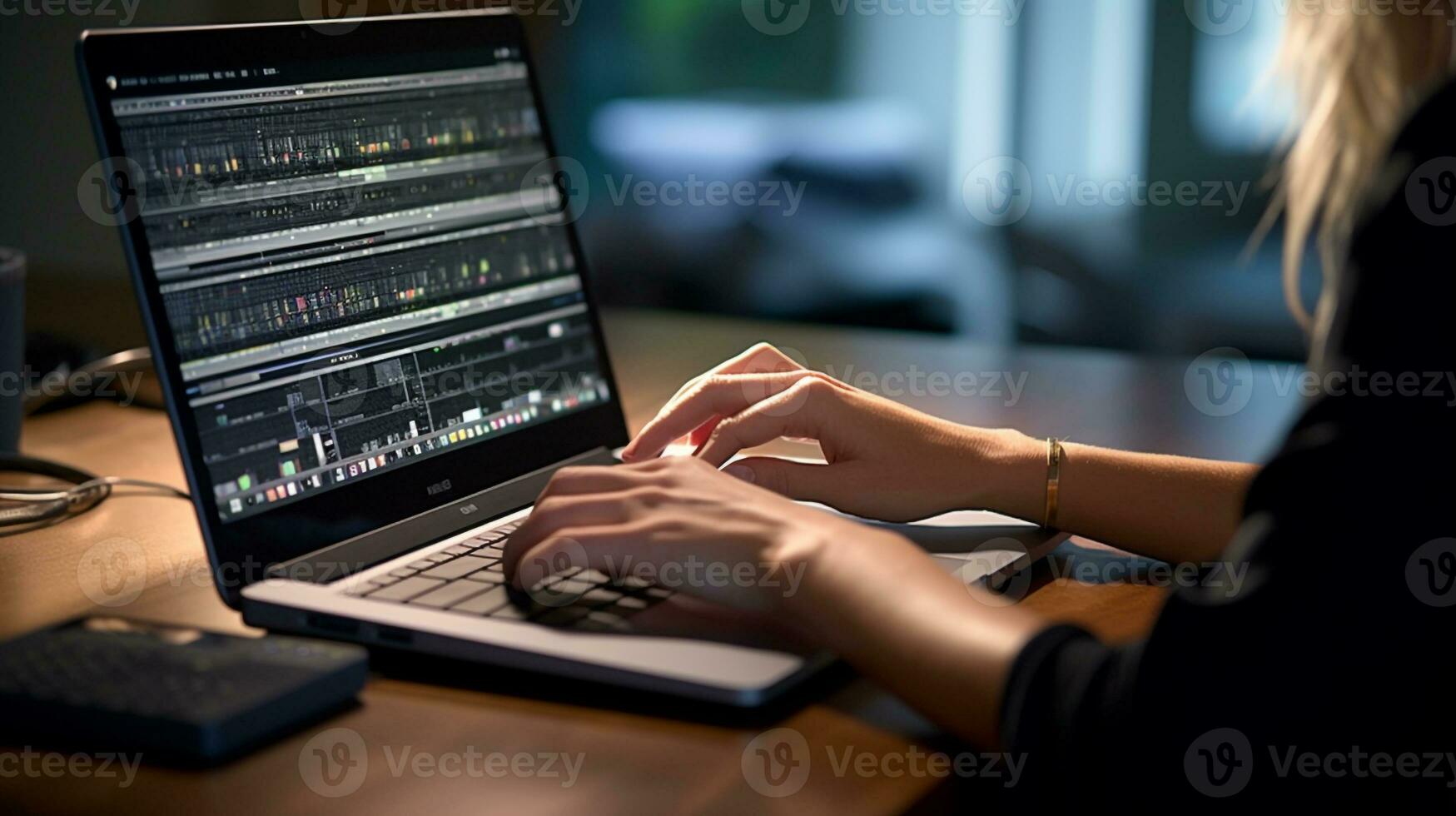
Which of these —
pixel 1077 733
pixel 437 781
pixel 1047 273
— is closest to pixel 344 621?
pixel 437 781

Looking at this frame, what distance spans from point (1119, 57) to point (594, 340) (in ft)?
12.4

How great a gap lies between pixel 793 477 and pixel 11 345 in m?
0.72

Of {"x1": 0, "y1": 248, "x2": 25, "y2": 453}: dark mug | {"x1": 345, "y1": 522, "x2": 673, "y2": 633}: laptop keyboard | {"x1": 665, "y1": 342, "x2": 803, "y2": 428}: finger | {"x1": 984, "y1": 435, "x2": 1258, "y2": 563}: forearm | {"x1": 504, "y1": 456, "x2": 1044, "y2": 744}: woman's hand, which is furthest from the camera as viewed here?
{"x1": 0, "y1": 248, "x2": 25, "y2": 453}: dark mug

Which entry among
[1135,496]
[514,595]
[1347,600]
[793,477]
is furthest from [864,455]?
[1347,600]

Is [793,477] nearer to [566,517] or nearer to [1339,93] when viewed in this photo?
[566,517]

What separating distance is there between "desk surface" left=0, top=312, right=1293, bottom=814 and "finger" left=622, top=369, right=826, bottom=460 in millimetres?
253

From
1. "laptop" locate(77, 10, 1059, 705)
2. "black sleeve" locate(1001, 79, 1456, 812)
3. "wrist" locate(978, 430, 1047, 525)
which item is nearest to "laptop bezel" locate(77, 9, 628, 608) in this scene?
"laptop" locate(77, 10, 1059, 705)

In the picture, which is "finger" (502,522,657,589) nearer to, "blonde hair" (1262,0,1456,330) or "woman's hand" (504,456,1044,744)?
"woman's hand" (504,456,1044,744)

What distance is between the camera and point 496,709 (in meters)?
0.73

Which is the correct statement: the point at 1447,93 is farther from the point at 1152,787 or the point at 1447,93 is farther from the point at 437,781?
the point at 437,781

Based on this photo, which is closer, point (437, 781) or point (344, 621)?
point (437, 781)

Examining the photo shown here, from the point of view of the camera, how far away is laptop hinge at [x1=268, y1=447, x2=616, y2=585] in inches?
34.8

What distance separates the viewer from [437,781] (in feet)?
2.15

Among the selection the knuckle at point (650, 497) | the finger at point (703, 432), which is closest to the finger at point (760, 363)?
the finger at point (703, 432)
